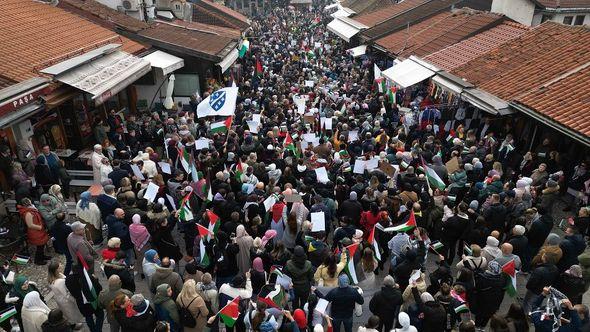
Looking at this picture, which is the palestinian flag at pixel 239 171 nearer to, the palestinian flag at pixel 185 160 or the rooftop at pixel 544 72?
the palestinian flag at pixel 185 160

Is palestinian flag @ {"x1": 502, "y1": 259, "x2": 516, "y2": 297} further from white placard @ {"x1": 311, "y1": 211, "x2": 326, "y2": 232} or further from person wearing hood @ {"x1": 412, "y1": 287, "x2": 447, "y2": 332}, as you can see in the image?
white placard @ {"x1": 311, "y1": 211, "x2": 326, "y2": 232}

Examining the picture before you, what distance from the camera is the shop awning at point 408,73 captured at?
15602mm

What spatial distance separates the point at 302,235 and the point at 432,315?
9.54ft

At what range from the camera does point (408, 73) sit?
16406 millimetres

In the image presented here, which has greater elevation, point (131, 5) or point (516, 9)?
point (131, 5)

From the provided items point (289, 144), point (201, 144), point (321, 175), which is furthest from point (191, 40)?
point (321, 175)

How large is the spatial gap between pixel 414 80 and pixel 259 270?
1165cm

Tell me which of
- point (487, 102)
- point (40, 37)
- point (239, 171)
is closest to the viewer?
point (239, 171)

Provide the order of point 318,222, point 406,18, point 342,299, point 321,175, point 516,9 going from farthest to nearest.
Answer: point 406,18 < point 516,9 < point 321,175 < point 318,222 < point 342,299

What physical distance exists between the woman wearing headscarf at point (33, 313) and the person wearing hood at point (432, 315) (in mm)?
4947

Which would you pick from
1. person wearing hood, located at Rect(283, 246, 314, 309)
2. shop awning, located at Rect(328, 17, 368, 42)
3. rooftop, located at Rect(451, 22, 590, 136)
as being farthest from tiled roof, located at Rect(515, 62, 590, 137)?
shop awning, located at Rect(328, 17, 368, 42)

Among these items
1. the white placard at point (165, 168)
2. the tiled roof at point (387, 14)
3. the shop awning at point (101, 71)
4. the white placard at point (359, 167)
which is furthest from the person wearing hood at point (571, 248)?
the tiled roof at point (387, 14)

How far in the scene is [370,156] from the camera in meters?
10.0

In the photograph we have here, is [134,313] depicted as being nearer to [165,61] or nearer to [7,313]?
[7,313]
